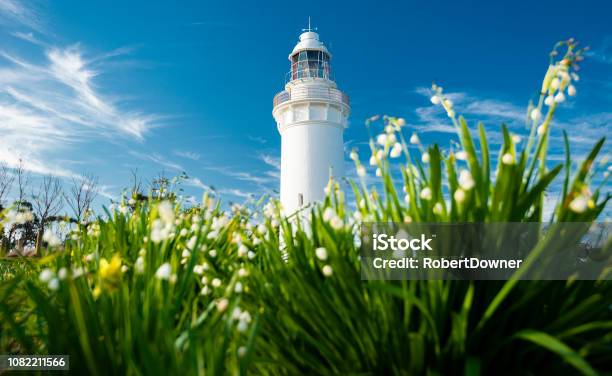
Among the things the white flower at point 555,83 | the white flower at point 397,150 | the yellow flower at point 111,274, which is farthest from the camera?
the white flower at point 397,150

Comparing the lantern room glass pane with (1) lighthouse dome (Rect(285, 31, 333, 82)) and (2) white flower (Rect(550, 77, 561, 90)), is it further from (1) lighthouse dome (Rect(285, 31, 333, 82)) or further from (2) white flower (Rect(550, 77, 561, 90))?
(2) white flower (Rect(550, 77, 561, 90))

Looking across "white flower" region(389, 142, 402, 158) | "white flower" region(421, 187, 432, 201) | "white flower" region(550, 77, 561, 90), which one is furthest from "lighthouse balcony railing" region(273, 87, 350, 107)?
"white flower" region(421, 187, 432, 201)

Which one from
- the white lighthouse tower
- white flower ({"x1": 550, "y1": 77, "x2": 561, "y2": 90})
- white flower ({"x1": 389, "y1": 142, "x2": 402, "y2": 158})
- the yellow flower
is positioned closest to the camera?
the yellow flower

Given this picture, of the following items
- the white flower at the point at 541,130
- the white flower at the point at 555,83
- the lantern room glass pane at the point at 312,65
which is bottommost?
the white flower at the point at 541,130

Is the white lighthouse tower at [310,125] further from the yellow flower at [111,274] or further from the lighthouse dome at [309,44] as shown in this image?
the yellow flower at [111,274]

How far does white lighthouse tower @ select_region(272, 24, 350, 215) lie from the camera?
2353 cm

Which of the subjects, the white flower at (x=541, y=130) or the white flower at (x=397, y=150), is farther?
the white flower at (x=397, y=150)

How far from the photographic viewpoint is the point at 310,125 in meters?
24.0

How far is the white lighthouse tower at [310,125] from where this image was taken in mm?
23531

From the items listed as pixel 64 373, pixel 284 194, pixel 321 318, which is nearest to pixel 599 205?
pixel 321 318

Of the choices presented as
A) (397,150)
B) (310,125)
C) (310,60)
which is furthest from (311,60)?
(397,150)

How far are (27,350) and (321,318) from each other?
49.4 inches

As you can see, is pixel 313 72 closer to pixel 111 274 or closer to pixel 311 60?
pixel 311 60

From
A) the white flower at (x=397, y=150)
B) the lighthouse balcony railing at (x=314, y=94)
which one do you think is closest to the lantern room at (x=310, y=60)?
the lighthouse balcony railing at (x=314, y=94)
